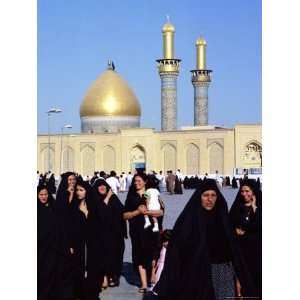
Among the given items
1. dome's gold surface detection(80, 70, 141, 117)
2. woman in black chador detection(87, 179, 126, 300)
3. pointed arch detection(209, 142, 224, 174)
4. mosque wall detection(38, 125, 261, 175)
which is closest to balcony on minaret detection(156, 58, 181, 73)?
mosque wall detection(38, 125, 261, 175)

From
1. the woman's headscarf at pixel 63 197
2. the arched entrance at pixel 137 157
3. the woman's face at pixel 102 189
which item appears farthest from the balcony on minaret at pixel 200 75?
the woman's headscarf at pixel 63 197

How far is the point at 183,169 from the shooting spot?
31797mm

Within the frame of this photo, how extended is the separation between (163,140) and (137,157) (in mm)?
1531

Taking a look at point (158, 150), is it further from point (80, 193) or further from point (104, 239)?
point (80, 193)

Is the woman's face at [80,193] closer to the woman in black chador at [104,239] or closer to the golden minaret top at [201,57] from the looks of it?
the woman in black chador at [104,239]

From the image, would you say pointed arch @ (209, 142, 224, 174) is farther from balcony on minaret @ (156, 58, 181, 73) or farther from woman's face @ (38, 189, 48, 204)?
woman's face @ (38, 189, 48, 204)

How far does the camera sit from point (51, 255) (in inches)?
163

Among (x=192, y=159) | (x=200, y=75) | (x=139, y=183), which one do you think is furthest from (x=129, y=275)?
(x=200, y=75)

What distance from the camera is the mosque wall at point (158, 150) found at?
100.0 ft

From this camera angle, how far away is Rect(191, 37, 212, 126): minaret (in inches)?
1336
